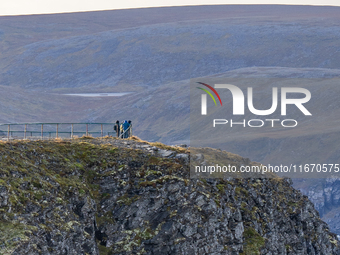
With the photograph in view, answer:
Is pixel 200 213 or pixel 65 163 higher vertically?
pixel 65 163

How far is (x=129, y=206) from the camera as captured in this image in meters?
39.8

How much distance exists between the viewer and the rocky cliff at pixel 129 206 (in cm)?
3431

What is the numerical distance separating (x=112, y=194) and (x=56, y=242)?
7.76m

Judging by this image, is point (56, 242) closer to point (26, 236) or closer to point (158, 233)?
point (26, 236)

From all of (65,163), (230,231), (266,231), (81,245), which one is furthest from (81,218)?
(266,231)

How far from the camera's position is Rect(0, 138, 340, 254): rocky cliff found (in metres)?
34.3

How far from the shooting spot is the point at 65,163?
41.3 metres

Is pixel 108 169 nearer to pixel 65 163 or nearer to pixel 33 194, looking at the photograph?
pixel 65 163

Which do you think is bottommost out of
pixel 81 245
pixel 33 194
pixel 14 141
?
pixel 81 245

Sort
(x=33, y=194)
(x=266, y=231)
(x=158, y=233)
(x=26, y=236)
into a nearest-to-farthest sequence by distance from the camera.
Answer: (x=26, y=236), (x=33, y=194), (x=158, y=233), (x=266, y=231)

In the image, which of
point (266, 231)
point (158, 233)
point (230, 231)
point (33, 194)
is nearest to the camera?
point (33, 194)

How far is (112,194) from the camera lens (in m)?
40.9

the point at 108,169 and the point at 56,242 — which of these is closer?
the point at 56,242

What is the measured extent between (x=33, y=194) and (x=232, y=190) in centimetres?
1420
